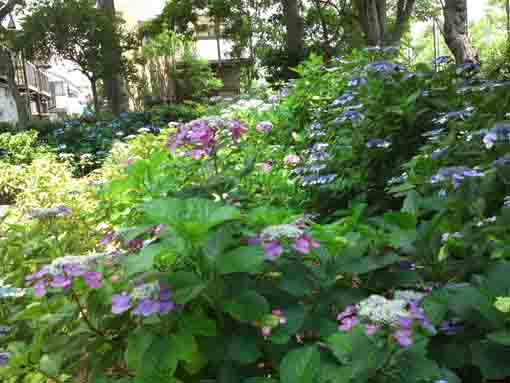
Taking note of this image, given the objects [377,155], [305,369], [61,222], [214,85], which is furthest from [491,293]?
[214,85]

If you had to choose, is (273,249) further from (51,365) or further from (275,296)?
(51,365)

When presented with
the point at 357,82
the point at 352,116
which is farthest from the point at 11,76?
the point at 352,116

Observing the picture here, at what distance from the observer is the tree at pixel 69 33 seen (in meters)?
17.7

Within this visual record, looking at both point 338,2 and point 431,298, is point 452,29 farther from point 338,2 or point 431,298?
point 338,2

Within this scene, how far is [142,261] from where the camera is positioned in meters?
1.15

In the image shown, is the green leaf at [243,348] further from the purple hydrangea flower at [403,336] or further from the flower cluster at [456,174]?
the flower cluster at [456,174]

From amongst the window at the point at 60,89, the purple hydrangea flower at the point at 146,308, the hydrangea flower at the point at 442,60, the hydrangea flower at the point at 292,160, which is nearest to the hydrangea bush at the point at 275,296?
the purple hydrangea flower at the point at 146,308

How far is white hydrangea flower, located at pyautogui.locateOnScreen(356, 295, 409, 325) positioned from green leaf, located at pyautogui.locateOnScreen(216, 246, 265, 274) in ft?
0.91

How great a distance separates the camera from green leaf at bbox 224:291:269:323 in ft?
3.79

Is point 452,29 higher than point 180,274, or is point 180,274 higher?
point 452,29

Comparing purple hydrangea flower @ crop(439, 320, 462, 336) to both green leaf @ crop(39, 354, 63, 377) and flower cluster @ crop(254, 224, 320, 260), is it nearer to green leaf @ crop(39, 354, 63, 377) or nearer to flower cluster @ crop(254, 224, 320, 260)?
flower cluster @ crop(254, 224, 320, 260)

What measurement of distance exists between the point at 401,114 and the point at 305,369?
2.64 m

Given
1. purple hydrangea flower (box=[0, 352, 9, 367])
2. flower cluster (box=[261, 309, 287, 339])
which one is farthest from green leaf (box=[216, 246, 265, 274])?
purple hydrangea flower (box=[0, 352, 9, 367])

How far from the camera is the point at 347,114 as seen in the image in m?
3.50
